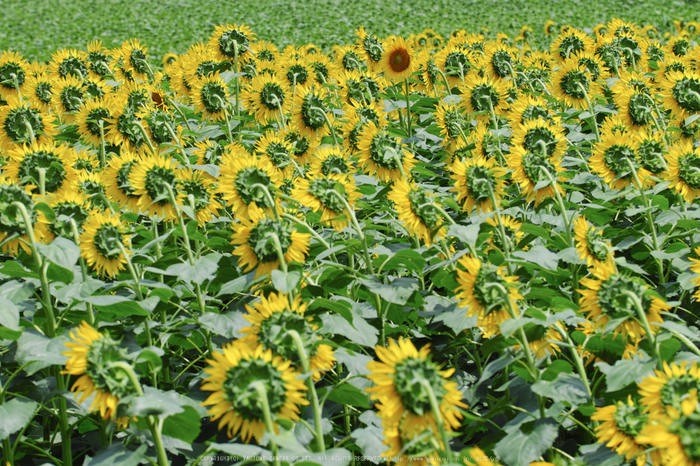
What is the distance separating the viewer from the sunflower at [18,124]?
367 centimetres

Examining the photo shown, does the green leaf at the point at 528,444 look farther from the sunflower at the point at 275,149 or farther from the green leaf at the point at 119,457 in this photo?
the sunflower at the point at 275,149

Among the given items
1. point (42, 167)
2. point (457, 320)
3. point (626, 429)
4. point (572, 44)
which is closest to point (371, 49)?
point (572, 44)

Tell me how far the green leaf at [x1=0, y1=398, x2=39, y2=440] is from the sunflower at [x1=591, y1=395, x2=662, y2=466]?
180 cm

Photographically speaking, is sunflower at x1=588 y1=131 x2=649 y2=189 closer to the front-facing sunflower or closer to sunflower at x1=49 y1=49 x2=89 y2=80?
the front-facing sunflower

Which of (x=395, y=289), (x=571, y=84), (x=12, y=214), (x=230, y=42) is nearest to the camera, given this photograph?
(x=12, y=214)

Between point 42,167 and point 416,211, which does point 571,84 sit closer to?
point 416,211

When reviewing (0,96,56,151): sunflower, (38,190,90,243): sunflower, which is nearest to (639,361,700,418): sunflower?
(38,190,90,243): sunflower

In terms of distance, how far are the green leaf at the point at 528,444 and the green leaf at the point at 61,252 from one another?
1.51 metres

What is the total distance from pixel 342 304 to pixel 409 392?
68 centimetres

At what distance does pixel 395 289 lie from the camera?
7.77 ft

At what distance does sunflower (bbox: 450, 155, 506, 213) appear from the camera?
2.76 meters

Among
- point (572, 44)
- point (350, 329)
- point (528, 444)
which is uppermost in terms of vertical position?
point (572, 44)

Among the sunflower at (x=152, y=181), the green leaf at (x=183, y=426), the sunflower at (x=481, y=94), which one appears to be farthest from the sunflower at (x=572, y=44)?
the green leaf at (x=183, y=426)

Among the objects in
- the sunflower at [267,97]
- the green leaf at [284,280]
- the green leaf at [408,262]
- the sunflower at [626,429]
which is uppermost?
the sunflower at [267,97]
